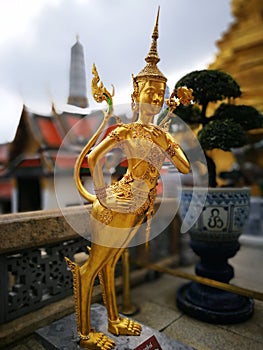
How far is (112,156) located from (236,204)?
1.14 m

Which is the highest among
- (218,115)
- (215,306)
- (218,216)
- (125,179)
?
(218,115)

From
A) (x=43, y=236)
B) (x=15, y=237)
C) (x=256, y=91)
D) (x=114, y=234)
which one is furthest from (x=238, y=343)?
(x=256, y=91)

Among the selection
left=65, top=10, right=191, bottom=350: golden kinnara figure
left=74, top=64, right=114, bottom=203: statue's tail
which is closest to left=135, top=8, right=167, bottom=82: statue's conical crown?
left=65, top=10, right=191, bottom=350: golden kinnara figure

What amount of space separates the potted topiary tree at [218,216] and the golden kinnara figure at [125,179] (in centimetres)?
93

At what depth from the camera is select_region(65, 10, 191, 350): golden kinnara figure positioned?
4.67 feet

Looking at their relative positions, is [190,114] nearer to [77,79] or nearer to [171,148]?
[77,79]

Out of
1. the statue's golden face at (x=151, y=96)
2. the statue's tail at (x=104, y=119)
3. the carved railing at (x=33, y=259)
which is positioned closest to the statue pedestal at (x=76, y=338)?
the carved railing at (x=33, y=259)

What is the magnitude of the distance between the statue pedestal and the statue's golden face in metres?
1.30

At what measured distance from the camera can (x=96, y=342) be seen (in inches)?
57.5

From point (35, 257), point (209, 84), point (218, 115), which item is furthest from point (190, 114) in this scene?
point (35, 257)

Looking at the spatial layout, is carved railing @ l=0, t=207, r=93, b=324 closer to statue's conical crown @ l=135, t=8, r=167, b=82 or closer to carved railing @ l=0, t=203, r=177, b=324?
carved railing @ l=0, t=203, r=177, b=324

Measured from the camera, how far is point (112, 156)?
2.18 meters

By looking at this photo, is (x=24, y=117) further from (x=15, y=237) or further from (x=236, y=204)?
(x=236, y=204)

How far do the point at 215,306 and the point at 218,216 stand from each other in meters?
0.77
